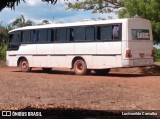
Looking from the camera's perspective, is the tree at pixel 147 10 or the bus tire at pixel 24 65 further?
the bus tire at pixel 24 65

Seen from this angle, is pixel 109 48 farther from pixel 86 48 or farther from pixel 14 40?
pixel 14 40

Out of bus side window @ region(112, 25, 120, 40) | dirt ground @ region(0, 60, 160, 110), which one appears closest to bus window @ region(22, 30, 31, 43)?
bus side window @ region(112, 25, 120, 40)

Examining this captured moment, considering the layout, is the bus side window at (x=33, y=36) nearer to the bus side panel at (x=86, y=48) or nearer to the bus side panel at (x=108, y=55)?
the bus side panel at (x=86, y=48)

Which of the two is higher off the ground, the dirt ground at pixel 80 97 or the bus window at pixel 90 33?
the bus window at pixel 90 33

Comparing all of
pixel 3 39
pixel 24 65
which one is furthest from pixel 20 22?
pixel 24 65

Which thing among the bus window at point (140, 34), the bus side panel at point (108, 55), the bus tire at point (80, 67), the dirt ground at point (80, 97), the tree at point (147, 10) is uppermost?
the tree at point (147, 10)

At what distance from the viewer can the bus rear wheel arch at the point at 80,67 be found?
22267 millimetres

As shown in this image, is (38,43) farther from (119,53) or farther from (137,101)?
(137,101)

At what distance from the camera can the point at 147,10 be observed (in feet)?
74.9

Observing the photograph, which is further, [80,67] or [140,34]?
[80,67]

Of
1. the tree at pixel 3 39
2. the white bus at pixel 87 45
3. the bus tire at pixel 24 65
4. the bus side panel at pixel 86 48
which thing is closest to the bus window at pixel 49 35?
the white bus at pixel 87 45

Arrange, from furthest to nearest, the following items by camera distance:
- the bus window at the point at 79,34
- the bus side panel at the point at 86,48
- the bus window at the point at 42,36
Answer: the bus window at the point at 42,36
the bus window at the point at 79,34
the bus side panel at the point at 86,48

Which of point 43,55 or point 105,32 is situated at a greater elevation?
point 105,32

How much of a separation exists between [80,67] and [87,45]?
155 cm
